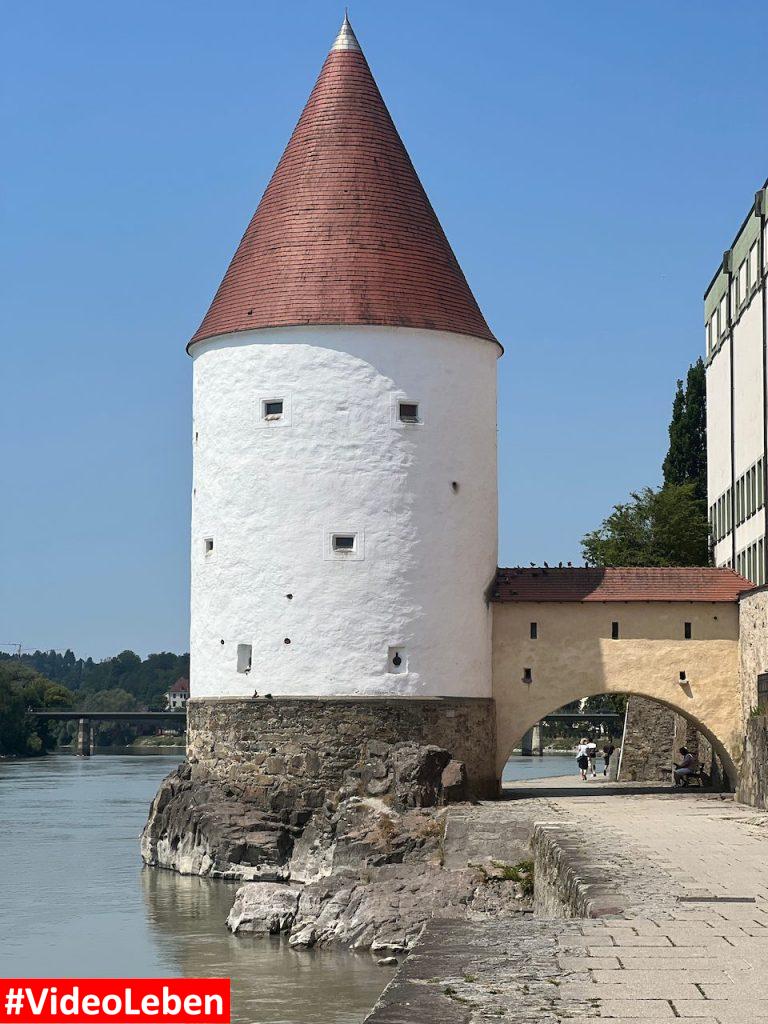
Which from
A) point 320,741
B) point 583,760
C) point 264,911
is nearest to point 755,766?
point 320,741

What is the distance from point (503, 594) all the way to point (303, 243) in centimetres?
684

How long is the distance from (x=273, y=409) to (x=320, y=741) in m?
5.44

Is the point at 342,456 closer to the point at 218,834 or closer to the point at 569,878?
the point at 218,834

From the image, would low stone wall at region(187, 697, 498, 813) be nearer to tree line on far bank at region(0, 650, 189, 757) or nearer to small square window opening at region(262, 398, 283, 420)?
small square window opening at region(262, 398, 283, 420)

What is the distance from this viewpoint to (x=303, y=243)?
87.2 ft

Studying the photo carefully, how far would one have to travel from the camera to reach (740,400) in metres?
29.9

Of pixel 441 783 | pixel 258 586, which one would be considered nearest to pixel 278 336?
pixel 258 586

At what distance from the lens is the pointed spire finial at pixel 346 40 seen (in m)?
28.5

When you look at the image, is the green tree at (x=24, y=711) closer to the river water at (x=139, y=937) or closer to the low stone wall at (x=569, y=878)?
the river water at (x=139, y=937)

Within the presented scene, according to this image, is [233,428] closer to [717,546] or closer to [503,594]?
[503,594]

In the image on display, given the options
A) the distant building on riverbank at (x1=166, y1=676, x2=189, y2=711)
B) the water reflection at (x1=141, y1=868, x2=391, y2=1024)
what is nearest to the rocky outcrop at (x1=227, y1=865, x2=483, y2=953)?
the water reflection at (x1=141, y1=868, x2=391, y2=1024)

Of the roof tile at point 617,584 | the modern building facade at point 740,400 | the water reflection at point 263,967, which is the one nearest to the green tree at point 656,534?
the modern building facade at point 740,400

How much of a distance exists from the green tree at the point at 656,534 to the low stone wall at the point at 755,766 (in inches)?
526

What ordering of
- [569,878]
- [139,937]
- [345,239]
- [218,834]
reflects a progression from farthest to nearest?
[345,239] → [218,834] → [139,937] → [569,878]
